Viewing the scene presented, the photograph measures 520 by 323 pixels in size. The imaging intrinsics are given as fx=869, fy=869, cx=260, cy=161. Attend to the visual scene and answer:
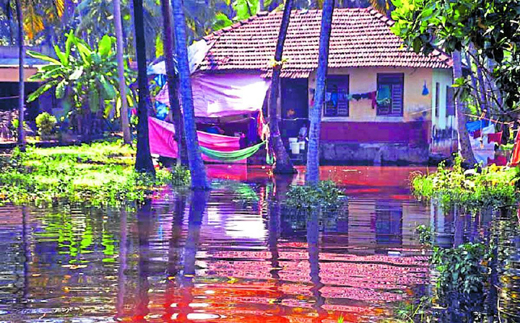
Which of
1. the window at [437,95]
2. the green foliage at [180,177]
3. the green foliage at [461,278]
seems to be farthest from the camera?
the window at [437,95]

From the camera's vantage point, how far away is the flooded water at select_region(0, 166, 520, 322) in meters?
9.09

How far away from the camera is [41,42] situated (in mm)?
59750

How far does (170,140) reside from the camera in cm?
2808

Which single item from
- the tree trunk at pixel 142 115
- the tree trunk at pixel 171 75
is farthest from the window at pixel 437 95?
the tree trunk at pixel 142 115

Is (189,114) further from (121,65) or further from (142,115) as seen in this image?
(121,65)

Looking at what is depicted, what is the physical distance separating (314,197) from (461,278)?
26.3 ft

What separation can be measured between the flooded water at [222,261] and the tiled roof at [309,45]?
1120 cm

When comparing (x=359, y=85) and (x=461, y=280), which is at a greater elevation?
(x=359, y=85)

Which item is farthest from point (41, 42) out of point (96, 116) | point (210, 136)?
point (210, 136)

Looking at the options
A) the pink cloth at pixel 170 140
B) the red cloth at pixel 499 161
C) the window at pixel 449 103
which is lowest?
the red cloth at pixel 499 161

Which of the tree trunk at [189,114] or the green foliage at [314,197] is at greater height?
the tree trunk at [189,114]

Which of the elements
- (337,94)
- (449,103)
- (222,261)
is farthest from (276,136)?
(222,261)

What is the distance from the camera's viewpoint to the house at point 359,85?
97.0 ft

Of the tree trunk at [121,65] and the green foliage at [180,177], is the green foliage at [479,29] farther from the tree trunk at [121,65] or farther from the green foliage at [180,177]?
the tree trunk at [121,65]
